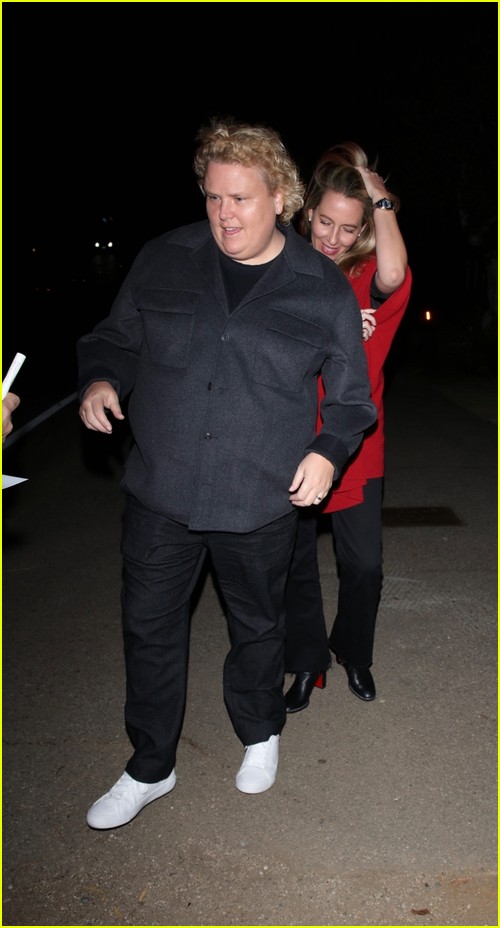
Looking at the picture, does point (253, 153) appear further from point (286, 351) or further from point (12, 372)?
point (12, 372)

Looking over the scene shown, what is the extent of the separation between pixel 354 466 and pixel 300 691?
105 cm

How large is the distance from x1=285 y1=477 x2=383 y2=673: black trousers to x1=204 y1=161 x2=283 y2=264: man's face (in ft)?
3.87

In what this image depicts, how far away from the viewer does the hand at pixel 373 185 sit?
10.6ft

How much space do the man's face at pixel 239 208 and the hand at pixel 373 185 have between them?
63 cm

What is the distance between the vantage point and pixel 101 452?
30.2 ft

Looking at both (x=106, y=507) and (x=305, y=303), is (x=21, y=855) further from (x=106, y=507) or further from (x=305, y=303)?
(x=106, y=507)

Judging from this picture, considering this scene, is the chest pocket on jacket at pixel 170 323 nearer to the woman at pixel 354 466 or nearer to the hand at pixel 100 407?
the hand at pixel 100 407

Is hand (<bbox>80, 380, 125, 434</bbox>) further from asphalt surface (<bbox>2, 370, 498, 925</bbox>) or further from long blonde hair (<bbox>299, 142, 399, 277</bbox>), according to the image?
asphalt surface (<bbox>2, 370, 498, 925</bbox>)

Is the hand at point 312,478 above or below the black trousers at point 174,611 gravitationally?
above

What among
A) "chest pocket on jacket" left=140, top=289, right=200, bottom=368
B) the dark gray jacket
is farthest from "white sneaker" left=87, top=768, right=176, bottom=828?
"chest pocket on jacket" left=140, top=289, right=200, bottom=368

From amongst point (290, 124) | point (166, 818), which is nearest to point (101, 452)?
point (166, 818)

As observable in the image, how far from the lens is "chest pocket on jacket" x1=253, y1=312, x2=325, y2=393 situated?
2695 mm

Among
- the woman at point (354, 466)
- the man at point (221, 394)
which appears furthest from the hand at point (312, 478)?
the woman at point (354, 466)

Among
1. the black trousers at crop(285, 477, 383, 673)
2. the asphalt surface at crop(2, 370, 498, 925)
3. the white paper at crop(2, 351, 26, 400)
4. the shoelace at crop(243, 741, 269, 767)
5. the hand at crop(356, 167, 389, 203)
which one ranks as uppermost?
the hand at crop(356, 167, 389, 203)
